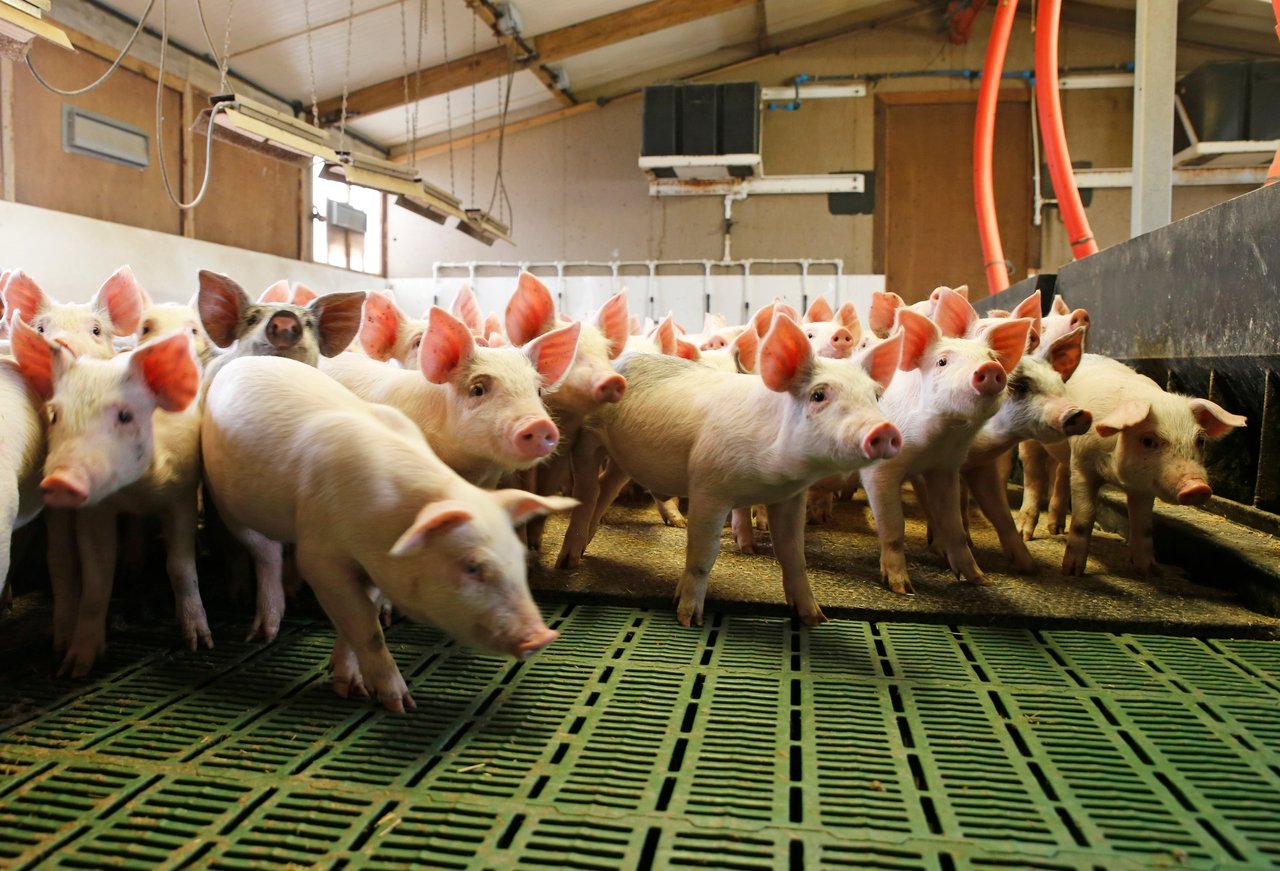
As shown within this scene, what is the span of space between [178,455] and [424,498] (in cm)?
109

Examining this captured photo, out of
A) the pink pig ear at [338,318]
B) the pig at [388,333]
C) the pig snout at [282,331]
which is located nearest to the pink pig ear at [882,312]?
the pig at [388,333]

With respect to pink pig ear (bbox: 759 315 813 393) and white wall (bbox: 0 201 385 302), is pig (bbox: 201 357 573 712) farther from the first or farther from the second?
white wall (bbox: 0 201 385 302)

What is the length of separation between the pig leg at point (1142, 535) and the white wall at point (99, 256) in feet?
16.7

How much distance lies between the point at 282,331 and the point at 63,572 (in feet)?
Result: 3.42

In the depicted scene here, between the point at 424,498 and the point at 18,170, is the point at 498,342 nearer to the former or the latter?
the point at 424,498

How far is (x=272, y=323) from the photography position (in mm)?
3143

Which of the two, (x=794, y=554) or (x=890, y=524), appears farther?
(x=890, y=524)

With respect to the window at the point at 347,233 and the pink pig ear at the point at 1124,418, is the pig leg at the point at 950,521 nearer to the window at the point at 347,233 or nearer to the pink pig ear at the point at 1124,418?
the pink pig ear at the point at 1124,418

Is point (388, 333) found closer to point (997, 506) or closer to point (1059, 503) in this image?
point (997, 506)

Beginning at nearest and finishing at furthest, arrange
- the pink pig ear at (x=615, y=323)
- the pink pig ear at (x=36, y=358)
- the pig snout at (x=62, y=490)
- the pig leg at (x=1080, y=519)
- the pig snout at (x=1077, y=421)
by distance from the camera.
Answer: the pig snout at (x=62, y=490), the pink pig ear at (x=36, y=358), the pig snout at (x=1077, y=421), the pig leg at (x=1080, y=519), the pink pig ear at (x=615, y=323)

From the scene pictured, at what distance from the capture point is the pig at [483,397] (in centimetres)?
278

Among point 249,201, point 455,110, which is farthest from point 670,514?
point 455,110

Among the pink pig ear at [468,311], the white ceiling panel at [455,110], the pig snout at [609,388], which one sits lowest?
the pig snout at [609,388]

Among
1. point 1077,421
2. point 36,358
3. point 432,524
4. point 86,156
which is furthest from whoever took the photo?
point 86,156
